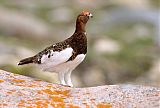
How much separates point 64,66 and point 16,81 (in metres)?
0.93

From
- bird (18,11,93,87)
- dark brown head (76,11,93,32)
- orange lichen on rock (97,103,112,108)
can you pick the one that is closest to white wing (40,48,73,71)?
bird (18,11,93,87)

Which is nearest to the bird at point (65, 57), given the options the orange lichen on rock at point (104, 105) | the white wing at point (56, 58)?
the white wing at point (56, 58)

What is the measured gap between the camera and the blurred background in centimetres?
3278

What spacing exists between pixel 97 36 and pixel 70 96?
35.3 m

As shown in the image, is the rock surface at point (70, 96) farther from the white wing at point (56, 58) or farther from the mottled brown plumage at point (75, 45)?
the mottled brown plumage at point (75, 45)

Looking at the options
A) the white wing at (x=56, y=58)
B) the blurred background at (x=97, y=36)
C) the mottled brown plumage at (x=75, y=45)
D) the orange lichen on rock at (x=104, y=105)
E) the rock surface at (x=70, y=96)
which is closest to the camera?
the rock surface at (x=70, y=96)

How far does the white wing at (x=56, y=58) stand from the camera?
12539mm

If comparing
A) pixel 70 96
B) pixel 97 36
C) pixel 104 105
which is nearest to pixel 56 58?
pixel 70 96

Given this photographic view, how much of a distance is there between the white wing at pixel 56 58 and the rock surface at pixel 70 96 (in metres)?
0.59

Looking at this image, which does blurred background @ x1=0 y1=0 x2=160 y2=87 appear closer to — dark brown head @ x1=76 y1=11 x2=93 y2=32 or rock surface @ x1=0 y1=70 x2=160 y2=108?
dark brown head @ x1=76 y1=11 x2=93 y2=32

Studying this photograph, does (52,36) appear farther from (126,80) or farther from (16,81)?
(16,81)

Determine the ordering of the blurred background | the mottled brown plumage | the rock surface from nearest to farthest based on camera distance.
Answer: the rock surface, the mottled brown plumage, the blurred background

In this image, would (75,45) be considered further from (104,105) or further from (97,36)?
(97,36)

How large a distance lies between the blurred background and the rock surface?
14.3m
